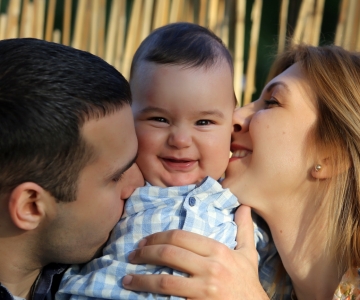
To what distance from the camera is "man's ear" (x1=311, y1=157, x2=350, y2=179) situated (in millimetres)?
2145

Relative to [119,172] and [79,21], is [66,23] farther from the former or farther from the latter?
[119,172]

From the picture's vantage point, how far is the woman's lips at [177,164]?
6.88 ft

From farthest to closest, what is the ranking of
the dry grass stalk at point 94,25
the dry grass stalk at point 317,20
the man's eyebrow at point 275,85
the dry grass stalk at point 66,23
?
the dry grass stalk at point 66,23 < the dry grass stalk at point 94,25 < the dry grass stalk at point 317,20 < the man's eyebrow at point 275,85

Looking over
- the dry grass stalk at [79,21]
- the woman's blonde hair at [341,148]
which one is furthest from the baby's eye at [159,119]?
the dry grass stalk at [79,21]

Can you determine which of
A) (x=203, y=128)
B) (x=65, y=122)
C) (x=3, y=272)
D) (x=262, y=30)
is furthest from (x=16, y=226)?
(x=262, y=30)

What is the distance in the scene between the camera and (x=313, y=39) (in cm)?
345

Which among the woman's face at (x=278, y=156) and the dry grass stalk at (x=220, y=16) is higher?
the dry grass stalk at (x=220, y=16)

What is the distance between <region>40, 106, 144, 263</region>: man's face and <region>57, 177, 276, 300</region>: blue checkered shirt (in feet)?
0.21

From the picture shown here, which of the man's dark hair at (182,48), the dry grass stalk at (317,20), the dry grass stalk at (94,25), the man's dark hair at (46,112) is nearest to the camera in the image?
the man's dark hair at (46,112)

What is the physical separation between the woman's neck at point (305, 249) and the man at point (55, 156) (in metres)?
0.61

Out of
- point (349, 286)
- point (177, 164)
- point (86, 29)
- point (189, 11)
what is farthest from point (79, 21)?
point (349, 286)

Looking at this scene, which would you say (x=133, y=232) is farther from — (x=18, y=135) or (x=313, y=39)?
(x=313, y=39)

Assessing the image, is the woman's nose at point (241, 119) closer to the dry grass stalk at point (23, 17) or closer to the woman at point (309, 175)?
the woman at point (309, 175)

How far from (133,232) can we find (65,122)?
46 centimetres
